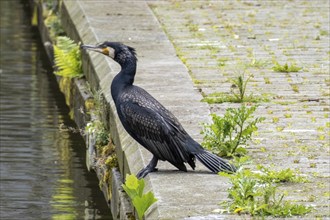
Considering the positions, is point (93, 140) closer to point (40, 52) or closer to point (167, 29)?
point (167, 29)

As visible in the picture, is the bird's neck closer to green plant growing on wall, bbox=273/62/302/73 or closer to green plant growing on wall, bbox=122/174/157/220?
green plant growing on wall, bbox=122/174/157/220

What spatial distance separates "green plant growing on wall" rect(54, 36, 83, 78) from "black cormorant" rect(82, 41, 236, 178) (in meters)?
5.40

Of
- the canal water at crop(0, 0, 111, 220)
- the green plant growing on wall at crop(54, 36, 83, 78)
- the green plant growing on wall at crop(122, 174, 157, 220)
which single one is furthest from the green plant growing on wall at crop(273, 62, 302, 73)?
the green plant growing on wall at crop(122, 174, 157, 220)

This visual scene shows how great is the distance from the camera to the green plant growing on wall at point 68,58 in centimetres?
1525

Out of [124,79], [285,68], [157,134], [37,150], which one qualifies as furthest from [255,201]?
[37,150]

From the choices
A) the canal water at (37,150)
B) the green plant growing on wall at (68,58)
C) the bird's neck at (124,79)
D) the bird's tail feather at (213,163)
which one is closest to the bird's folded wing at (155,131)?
the bird's tail feather at (213,163)

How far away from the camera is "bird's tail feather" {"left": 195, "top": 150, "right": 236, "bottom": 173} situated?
30.9ft

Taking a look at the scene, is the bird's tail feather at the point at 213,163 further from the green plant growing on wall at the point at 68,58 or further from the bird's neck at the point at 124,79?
the green plant growing on wall at the point at 68,58

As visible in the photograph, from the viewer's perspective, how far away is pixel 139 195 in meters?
8.95

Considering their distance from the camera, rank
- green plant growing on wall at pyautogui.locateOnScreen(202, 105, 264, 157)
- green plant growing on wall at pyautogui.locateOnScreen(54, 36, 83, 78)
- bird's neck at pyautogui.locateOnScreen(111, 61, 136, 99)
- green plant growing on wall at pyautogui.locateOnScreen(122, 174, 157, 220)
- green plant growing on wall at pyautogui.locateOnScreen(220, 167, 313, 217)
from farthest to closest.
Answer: green plant growing on wall at pyautogui.locateOnScreen(54, 36, 83, 78) < green plant growing on wall at pyautogui.locateOnScreen(202, 105, 264, 157) < bird's neck at pyautogui.locateOnScreen(111, 61, 136, 99) < green plant growing on wall at pyautogui.locateOnScreen(122, 174, 157, 220) < green plant growing on wall at pyautogui.locateOnScreen(220, 167, 313, 217)

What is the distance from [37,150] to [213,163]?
5.52m

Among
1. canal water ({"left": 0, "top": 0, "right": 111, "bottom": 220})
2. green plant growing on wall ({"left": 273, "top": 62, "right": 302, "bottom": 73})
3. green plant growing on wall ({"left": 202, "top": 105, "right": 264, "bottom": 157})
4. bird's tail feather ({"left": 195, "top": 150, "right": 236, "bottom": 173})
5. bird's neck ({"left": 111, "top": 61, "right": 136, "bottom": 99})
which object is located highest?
bird's neck ({"left": 111, "top": 61, "right": 136, "bottom": 99})

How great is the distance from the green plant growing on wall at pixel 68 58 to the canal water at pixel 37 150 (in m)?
0.68

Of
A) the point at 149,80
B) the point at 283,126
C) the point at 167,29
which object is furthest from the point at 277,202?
the point at 167,29
